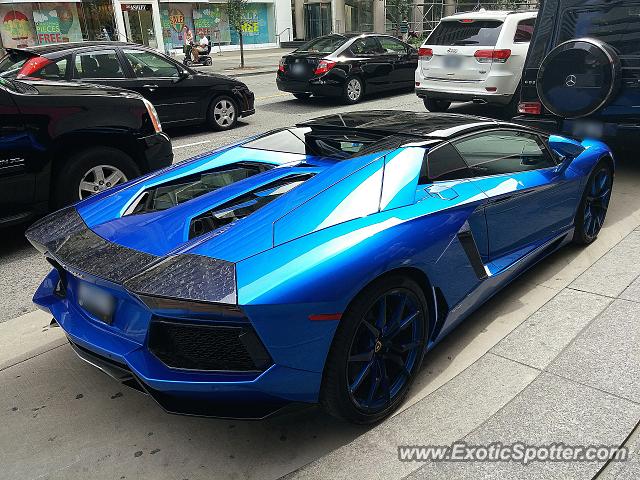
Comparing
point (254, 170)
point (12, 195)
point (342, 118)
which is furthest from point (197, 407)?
point (12, 195)

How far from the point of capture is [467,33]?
9.41 m

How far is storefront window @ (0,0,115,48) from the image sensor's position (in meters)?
24.3

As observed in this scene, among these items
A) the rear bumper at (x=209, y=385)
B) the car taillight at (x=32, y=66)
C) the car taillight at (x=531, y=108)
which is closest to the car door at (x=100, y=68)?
the car taillight at (x=32, y=66)

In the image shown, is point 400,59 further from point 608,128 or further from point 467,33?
point 608,128

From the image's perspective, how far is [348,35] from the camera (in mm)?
12508

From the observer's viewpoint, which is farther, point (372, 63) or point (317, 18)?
point (317, 18)

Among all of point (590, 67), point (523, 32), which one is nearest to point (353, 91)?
point (523, 32)

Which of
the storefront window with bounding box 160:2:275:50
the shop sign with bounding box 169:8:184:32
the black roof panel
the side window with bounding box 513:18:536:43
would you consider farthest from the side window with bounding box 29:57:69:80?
the shop sign with bounding box 169:8:184:32

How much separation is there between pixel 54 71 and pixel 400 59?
26.1 ft

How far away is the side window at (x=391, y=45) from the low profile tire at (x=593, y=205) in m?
9.02

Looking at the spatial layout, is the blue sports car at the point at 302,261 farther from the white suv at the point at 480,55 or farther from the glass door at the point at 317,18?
the glass door at the point at 317,18

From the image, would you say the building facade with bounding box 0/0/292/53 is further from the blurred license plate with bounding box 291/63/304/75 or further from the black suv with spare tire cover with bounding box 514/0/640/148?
the black suv with spare tire cover with bounding box 514/0/640/148

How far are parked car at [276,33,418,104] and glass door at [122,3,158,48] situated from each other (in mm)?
18243

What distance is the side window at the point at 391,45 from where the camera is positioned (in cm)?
1274
